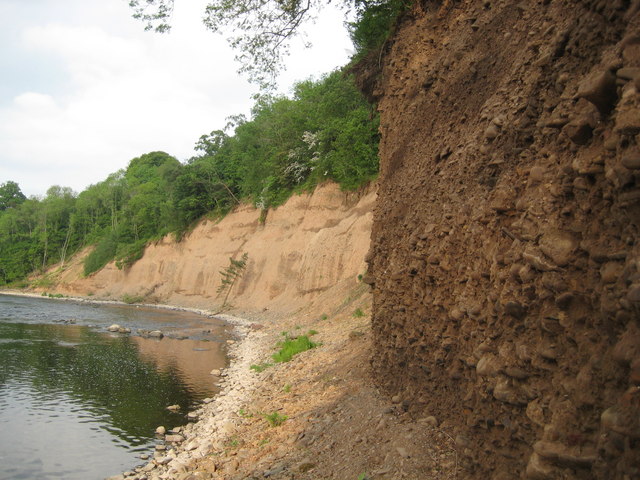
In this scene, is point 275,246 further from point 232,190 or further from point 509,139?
point 509,139

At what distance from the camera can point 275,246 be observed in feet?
111

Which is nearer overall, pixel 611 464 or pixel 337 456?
pixel 611 464

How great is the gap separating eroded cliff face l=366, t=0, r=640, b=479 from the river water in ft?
19.1

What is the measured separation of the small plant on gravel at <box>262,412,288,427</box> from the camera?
853 centimetres

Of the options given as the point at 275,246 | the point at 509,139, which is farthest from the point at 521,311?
the point at 275,246

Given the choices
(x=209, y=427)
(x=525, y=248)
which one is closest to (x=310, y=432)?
(x=209, y=427)

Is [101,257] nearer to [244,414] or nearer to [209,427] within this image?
[209,427]

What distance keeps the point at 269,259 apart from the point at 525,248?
30.0 m

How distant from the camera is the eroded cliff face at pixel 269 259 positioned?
2594 cm

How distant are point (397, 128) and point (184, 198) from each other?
38988mm

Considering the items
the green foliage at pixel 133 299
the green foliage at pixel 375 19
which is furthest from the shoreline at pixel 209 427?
the green foliage at pixel 133 299

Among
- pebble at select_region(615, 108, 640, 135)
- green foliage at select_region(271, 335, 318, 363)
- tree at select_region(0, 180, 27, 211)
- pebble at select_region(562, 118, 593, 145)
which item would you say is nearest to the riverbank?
green foliage at select_region(271, 335, 318, 363)

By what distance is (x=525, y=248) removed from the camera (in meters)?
4.18

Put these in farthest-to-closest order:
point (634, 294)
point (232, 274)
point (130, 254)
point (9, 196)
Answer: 1. point (9, 196)
2. point (130, 254)
3. point (232, 274)
4. point (634, 294)
